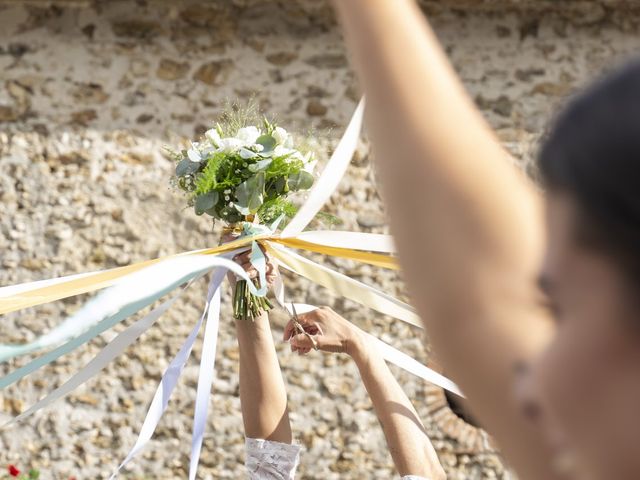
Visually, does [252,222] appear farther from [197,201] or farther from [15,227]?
[15,227]

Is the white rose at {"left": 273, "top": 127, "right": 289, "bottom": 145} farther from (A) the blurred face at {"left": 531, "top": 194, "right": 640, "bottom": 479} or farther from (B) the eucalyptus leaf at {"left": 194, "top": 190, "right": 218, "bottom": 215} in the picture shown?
(A) the blurred face at {"left": 531, "top": 194, "right": 640, "bottom": 479}

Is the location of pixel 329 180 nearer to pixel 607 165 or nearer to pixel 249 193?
pixel 249 193

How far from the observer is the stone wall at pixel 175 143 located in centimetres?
596

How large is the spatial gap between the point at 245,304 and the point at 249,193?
374mm

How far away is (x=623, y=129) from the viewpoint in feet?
1.21

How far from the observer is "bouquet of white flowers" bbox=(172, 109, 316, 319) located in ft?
10.4

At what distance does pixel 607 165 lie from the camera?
37 centimetres

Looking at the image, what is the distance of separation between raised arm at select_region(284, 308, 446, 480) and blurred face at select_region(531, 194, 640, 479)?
85.3 inches

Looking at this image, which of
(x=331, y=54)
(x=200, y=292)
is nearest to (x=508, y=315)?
(x=200, y=292)

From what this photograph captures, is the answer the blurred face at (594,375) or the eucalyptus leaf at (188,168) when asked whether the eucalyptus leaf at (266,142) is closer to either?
the eucalyptus leaf at (188,168)

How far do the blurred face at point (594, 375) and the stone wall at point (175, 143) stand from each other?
219 inches

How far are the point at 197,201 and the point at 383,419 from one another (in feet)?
3.24

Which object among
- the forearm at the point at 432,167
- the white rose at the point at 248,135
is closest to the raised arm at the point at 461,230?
the forearm at the point at 432,167

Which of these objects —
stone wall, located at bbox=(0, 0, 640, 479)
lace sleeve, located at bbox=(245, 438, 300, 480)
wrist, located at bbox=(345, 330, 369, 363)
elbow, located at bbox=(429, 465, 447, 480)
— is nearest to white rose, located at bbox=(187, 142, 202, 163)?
wrist, located at bbox=(345, 330, 369, 363)
